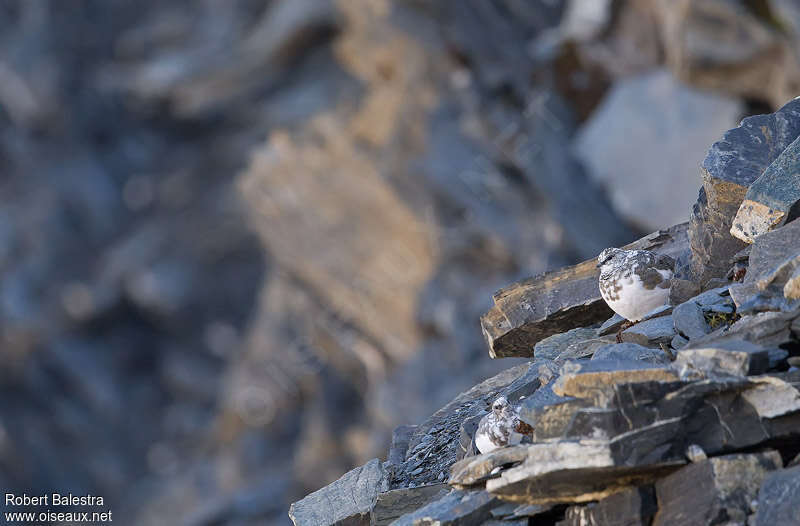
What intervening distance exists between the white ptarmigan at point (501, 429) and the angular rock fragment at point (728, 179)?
1947mm

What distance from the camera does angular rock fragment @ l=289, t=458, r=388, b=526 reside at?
701 cm

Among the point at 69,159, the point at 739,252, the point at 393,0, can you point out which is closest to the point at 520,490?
the point at 739,252

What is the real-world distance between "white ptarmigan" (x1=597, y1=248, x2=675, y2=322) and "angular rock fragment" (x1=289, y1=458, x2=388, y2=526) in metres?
2.23

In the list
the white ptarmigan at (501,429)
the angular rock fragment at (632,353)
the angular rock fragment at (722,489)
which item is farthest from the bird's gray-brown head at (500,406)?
the angular rock fragment at (722,489)

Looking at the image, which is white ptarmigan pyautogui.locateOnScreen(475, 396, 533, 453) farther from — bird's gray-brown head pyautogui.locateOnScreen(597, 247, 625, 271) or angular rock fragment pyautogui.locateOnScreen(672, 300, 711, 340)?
bird's gray-brown head pyautogui.locateOnScreen(597, 247, 625, 271)

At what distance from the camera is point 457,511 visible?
18.9ft

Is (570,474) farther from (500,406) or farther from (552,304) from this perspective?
(552,304)

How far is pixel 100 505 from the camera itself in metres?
42.7

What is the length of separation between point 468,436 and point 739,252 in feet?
7.70

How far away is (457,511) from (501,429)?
0.60 m

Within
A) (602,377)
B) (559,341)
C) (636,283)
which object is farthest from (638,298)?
(602,377)

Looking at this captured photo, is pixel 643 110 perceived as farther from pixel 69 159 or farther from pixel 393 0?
pixel 69 159

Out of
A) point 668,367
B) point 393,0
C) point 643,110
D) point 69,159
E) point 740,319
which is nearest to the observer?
point 668,367

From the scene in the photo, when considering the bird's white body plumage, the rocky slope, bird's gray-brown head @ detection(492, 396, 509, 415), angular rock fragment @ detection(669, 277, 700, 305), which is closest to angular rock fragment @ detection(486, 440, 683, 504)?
the rocky slope
